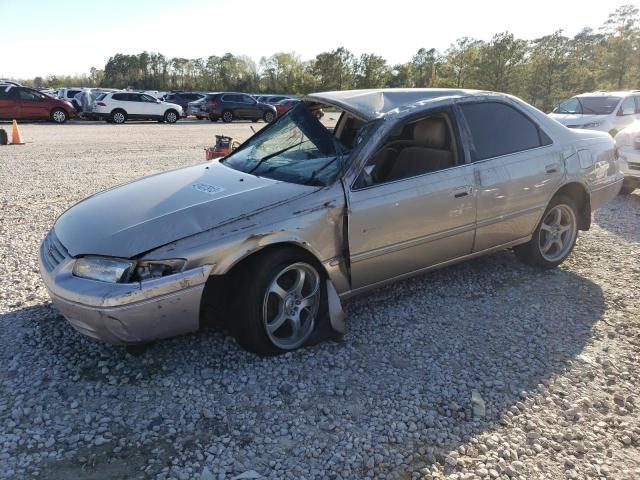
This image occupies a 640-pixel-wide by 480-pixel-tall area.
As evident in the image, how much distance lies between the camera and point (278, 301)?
3.22 m

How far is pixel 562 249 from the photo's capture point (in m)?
4.83

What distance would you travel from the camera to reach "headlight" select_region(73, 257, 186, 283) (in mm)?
2768

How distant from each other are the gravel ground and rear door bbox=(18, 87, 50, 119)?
20.5 metres

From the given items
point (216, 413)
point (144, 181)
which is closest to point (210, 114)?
point (144, 181)

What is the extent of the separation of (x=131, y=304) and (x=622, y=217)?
6663 mm

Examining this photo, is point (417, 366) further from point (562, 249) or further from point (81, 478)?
point (562, 249)

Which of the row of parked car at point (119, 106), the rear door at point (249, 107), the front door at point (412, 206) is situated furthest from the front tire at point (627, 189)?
the rear door at point (249, 107)

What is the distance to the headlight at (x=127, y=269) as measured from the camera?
277cm

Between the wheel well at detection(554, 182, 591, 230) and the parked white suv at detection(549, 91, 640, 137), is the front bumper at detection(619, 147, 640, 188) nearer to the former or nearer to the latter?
the wheel well at detection(554, 182, 591, 230)

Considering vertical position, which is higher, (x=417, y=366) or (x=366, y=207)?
(x=366, y=207)

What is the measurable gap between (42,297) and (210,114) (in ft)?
83.9

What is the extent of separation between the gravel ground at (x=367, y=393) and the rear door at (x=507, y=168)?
0.55 metres

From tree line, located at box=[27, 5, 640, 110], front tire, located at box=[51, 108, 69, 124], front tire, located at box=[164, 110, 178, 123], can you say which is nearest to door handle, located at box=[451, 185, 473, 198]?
front tire, located at box=[51, 108, 69, 124]

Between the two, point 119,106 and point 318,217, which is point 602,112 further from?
point 119,106
